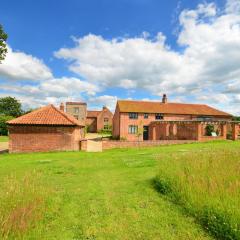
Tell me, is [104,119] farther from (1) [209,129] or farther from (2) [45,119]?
(2) [45,119]

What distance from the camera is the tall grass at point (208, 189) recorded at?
5684 mm

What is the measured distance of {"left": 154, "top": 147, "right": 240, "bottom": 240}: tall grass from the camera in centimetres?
568

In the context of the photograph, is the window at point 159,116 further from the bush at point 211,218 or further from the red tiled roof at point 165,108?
the bush at point 211,218

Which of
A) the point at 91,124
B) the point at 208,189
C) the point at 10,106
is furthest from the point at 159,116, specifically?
the point at 10,106

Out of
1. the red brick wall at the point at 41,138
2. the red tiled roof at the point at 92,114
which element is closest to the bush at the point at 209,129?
the red brick wall at the point at 41,138

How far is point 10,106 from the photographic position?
3627 inches

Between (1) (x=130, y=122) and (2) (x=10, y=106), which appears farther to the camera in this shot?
(2) (x=10, y=106)

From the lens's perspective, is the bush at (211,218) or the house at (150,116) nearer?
the bush at (211,218)

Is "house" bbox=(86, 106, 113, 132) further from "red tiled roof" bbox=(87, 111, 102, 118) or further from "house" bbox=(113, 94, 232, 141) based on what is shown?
"house" bbox=(113, 94, 232, 141)

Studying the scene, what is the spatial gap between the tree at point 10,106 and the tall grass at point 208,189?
89560 mm

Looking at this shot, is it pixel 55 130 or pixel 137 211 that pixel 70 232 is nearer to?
pixel 137 211

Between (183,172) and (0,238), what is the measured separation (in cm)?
610

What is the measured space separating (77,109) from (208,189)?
236ft

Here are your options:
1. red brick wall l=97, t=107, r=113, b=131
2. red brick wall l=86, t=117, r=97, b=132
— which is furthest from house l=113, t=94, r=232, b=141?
red brick wall l=86, t=117, r=97, b=132
